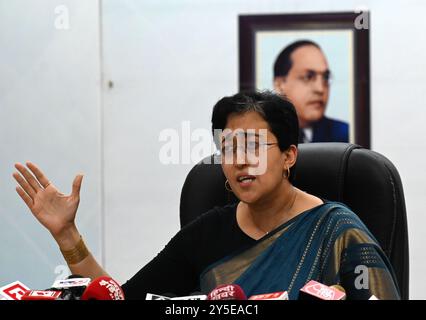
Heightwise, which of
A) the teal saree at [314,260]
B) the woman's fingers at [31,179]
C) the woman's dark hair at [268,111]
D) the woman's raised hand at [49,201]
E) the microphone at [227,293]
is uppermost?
the woman's dark hair at [268,111]

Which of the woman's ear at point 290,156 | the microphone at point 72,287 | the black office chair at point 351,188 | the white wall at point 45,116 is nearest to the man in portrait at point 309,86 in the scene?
the white wall at point 45,116

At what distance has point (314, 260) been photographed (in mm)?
1436

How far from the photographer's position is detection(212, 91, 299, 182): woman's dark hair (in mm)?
1520

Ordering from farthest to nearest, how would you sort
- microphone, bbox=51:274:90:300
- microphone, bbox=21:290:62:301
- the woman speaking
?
the woman speaking < microphone, bbox=51:274:90:300 < microphone, bbox=21:290:62:301

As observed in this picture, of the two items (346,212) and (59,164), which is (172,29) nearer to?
(59,164)

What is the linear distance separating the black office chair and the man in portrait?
995 millimetres

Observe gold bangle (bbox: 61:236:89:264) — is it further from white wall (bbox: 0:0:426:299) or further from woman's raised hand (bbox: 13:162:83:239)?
white wall (bbox: 0:0:426:299)

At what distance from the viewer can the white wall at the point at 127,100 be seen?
2.73 m

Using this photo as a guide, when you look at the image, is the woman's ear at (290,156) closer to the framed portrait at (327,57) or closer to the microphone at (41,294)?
the microphone at (41,294)

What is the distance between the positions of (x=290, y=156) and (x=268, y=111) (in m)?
0.12

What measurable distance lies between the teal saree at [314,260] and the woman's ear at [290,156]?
116mm

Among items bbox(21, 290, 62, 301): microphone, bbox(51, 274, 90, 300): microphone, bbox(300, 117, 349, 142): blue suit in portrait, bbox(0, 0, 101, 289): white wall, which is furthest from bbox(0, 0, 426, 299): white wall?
bbox(21, 290, 62, 301): microphone

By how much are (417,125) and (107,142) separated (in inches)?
47.8

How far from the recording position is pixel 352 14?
8.70 ft
